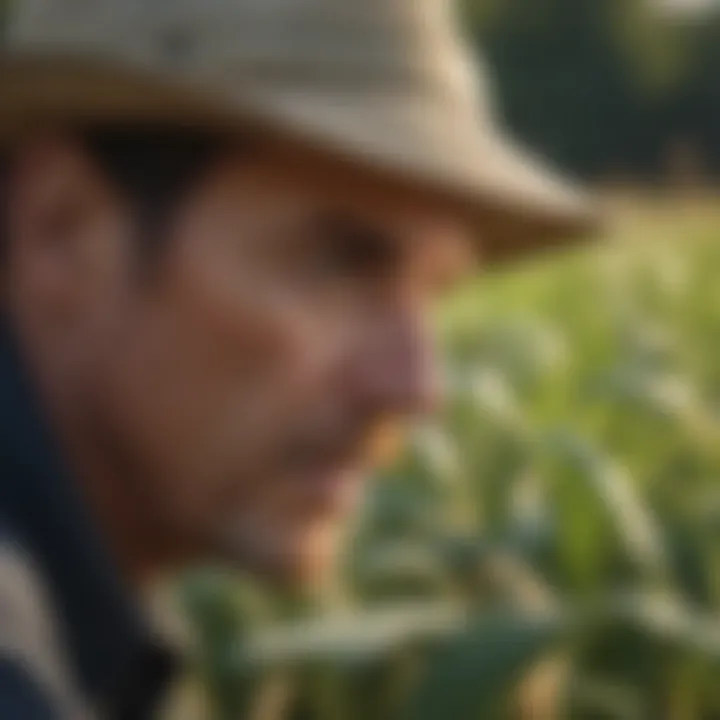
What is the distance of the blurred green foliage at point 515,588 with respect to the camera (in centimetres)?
173

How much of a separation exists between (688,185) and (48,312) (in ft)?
26.0

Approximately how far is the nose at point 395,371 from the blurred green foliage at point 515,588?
1.17 ft

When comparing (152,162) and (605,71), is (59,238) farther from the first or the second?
(605,71)

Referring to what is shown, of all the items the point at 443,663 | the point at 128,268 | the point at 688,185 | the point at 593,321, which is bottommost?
the point at 443,663

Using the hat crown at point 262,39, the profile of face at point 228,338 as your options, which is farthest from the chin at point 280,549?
the hat crown at point 262,39

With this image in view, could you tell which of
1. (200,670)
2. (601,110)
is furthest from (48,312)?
(601,110)

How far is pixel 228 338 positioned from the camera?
4.29 ft

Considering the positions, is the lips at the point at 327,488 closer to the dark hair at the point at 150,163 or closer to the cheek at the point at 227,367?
the cheek at the point at 227,367

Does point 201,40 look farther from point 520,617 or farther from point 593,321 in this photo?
point 593,321

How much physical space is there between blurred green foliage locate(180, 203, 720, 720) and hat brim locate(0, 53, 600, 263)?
0.32 meters

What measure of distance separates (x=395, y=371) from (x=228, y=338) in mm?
105

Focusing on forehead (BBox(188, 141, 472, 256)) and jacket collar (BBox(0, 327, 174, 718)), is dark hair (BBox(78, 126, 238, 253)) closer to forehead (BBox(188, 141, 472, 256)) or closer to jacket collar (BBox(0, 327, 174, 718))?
forehead (BBox(188, 141, 472, 256))

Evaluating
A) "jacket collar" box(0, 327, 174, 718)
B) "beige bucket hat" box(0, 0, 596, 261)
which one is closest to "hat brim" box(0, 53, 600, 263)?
"beige bucket hat" box(0, 0, 596, 261)

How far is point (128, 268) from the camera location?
1.29 meters
